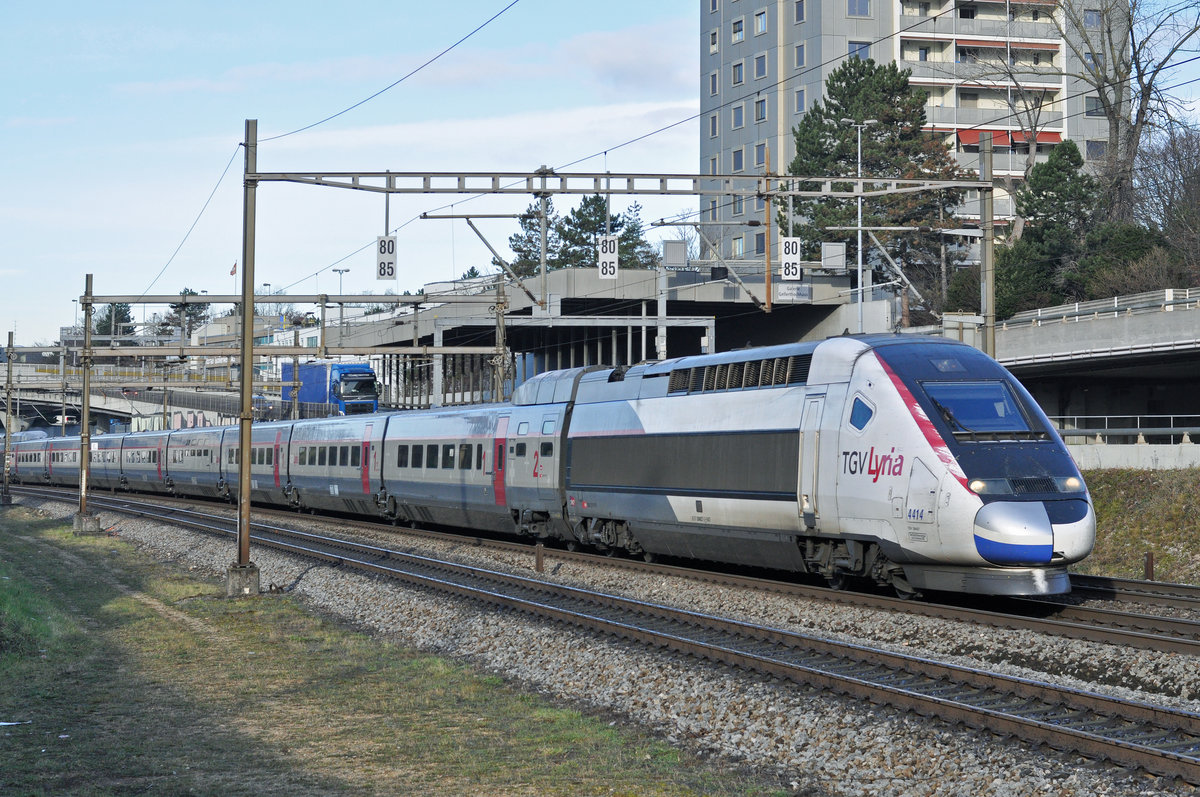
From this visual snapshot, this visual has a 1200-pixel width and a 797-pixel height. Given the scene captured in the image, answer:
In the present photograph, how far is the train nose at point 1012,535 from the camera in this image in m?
14.2

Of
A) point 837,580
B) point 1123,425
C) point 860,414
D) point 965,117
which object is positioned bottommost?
point 837,580

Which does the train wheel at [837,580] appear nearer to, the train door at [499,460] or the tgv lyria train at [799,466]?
the tgv lyria train at [799,466]

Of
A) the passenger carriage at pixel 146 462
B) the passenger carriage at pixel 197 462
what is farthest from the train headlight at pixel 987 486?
the passenger carriage at pixel 146 462

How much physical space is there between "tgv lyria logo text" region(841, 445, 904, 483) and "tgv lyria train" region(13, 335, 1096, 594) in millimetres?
25

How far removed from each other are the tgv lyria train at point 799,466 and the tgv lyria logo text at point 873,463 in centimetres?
3

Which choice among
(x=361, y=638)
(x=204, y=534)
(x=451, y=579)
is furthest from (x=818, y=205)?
(x=361, y=638)

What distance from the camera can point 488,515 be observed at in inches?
1119

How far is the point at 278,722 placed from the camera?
1135 cm

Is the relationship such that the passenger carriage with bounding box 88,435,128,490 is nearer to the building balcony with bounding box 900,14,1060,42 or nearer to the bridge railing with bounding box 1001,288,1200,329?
the bridge railing with bounding box 1001,288,1200,329

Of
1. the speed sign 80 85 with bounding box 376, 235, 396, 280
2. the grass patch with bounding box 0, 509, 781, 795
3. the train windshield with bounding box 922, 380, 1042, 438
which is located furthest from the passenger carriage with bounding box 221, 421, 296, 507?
the train windshield with bounding box 922, 380, 1042, 438

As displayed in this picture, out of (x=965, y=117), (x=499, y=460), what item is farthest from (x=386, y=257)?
(x=965, y=117)

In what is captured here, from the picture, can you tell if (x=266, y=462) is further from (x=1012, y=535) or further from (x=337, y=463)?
(x=1012, y=535)

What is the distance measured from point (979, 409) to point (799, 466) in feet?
8.96

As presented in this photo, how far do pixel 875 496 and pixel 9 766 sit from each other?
398 inches
